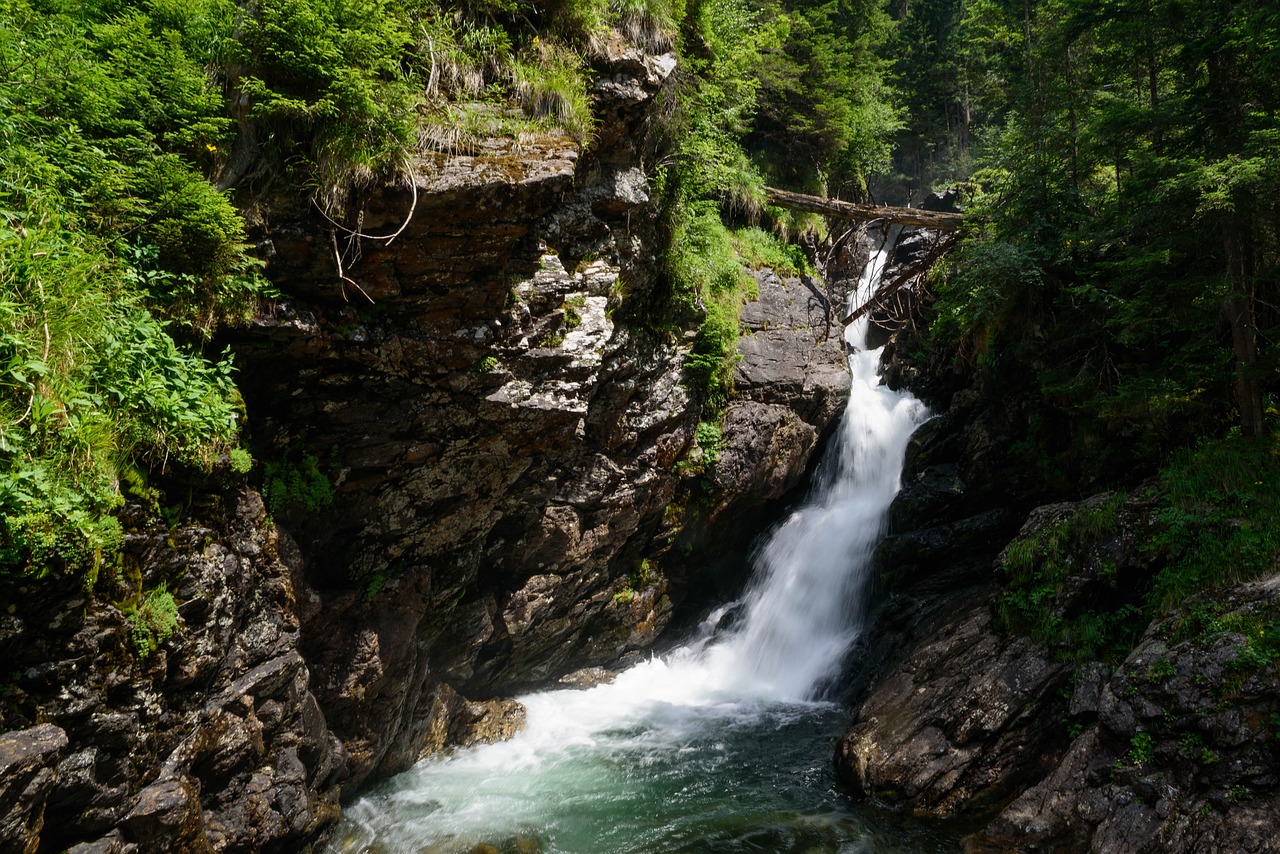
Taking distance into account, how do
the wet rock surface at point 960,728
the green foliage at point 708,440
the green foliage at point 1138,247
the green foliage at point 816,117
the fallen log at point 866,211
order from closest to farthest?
the wet rock surface at point 960,728 < the green foliage at point 1138,247 < the green foliage at point 708,440 < the fallen log at point 866,211 < the green foliage at point 816,117

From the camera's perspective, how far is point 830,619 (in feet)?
37.4

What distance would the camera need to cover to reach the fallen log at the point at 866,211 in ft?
41.4

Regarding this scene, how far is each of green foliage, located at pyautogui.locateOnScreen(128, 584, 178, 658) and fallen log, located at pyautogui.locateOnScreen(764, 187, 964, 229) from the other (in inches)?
517

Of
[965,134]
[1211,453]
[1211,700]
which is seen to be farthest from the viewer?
[965,134]

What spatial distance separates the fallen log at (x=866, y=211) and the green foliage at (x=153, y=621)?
13130mm

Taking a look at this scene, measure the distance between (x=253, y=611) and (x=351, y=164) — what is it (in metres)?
4.19

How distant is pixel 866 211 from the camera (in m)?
13.5

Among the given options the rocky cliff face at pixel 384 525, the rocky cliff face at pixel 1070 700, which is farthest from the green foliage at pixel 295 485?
the rocky cliff face at pixel 1070 700

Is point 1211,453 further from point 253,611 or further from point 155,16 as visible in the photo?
point 155,16

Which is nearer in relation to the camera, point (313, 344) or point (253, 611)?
point (253, 611)

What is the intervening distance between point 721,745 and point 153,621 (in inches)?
279

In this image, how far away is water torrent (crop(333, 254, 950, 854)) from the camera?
22.0 ft

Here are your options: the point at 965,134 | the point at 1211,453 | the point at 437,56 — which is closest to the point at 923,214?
the point at 1211,453

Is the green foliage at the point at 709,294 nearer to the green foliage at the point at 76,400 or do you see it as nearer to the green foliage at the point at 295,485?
the green foliage at the point at 295,485
